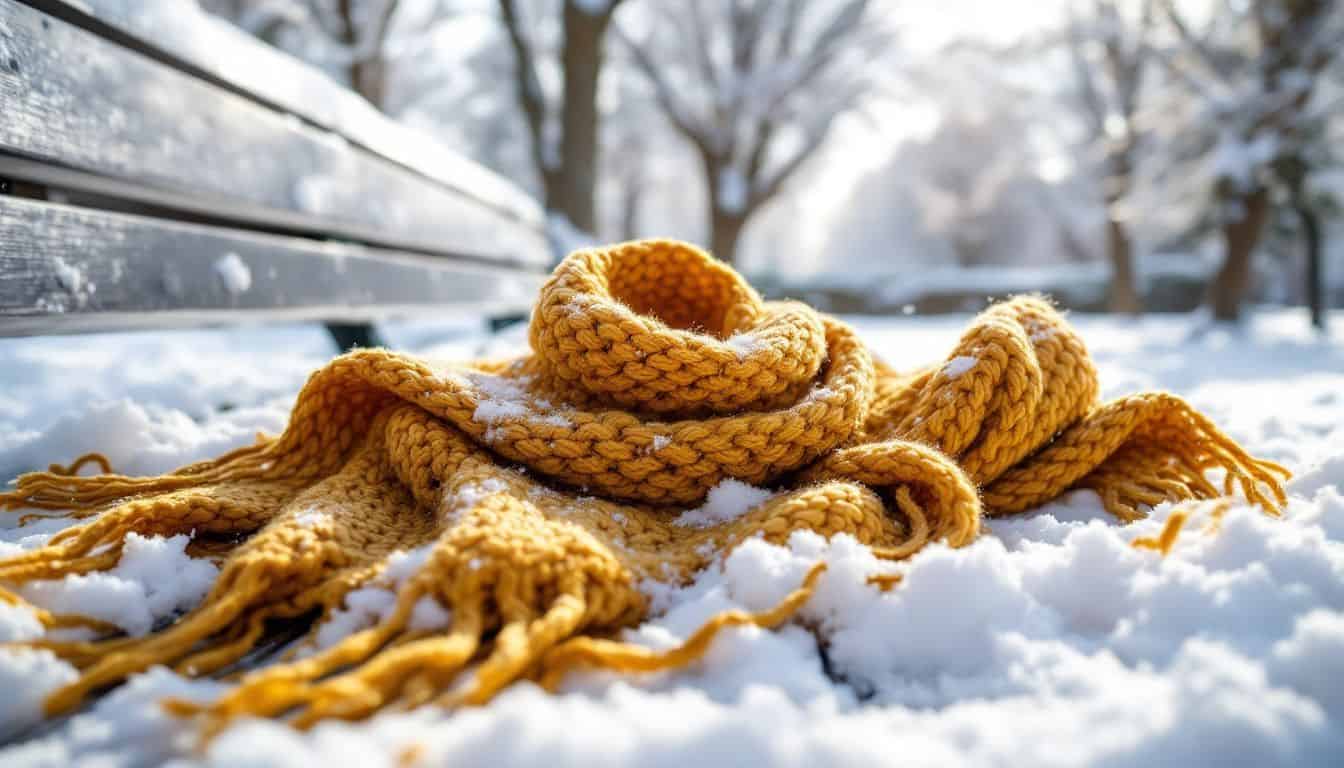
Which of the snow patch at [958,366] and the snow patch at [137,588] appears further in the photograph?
the snow patch at [958,366]

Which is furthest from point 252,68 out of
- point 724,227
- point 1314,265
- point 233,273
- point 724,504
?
point 1314,265

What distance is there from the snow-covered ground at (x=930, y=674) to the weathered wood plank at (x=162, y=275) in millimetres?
293

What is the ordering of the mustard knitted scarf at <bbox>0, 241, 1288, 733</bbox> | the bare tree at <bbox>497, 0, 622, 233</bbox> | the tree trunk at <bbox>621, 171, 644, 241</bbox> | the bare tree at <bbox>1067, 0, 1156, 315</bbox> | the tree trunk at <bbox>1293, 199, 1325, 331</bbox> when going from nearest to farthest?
the mustard knitted scarf at <bbox>0, 241, 1288, 733</bbox> < the bare tree at <bbox>497, 0, 622, 233</bbox> < the tree trunk at <bbox>1293, 199, 1325, 331</bbox> < the bare tree at <bbox>1067, 0, 1156, 315</bbox> < the tree trunk at <bbox>621, 171, 644, 241</bbox>

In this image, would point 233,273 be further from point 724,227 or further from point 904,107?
point 904,107

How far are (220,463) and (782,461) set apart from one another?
2.41 ft

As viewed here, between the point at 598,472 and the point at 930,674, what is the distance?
0.40 m

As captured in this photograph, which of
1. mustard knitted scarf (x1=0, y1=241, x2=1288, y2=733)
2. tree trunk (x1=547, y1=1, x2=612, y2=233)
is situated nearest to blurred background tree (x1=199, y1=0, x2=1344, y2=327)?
tree trunk (x1=547, y1=1, x2=612, y2=233)

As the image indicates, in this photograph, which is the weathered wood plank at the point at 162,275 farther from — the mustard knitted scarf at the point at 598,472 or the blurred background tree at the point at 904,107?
the blurred background tree at the point at 904,107

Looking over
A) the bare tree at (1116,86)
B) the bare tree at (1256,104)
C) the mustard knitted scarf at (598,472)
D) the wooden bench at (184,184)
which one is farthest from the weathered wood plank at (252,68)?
the bare tree at (1116,86)

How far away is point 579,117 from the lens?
13.0ft

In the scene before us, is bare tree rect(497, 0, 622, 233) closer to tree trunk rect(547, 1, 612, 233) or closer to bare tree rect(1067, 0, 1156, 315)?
tree trunk rect(547, 1, 612, 233)

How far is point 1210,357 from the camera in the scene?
310 centimetres

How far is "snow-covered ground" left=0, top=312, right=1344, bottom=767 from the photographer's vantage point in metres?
0.43

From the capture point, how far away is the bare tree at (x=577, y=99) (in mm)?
3793
